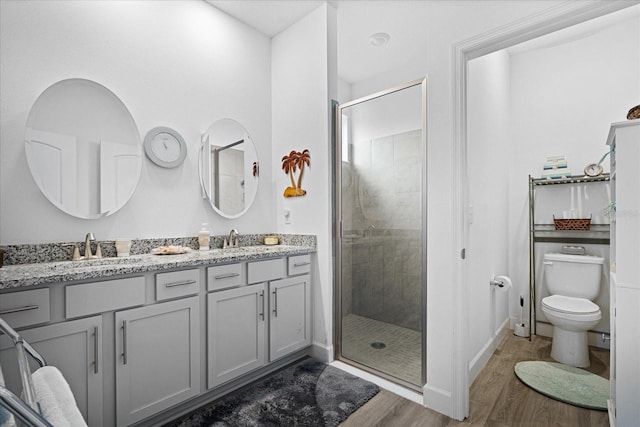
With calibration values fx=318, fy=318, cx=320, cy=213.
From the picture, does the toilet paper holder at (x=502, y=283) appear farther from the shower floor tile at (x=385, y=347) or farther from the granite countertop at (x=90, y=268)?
the granite countertop at (x=90, y=268)

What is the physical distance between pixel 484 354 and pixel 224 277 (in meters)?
2.11

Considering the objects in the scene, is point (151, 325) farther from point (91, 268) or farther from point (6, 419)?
point (6, 419)

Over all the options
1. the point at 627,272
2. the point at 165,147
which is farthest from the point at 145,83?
the point at 627,272

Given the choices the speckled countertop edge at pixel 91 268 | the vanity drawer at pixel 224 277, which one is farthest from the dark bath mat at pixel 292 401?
the speckled countertop edge at pixel 91 268

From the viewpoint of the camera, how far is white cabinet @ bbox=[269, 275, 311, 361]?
2.30 meters

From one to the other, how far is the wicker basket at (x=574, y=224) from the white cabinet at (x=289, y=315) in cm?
239

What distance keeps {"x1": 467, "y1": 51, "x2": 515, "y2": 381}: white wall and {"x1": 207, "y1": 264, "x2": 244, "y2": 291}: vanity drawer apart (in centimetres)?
151

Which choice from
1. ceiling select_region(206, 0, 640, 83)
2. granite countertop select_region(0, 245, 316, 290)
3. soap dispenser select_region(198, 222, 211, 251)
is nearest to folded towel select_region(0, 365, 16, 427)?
granite countertop select_region(0, 245, 316, 290)

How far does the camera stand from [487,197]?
272 centimetres

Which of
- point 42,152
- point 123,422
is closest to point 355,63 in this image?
point 42,152

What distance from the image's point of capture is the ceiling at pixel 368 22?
2609mm

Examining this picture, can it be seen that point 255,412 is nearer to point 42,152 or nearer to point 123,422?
point 123,422

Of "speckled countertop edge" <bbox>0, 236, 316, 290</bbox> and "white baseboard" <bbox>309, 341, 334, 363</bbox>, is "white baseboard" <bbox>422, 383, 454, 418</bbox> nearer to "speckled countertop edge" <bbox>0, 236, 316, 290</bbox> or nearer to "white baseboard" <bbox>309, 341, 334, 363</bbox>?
"white baseboard" <bbox>309, 341, 334, 363</bbox>

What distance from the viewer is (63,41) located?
1.91 m
